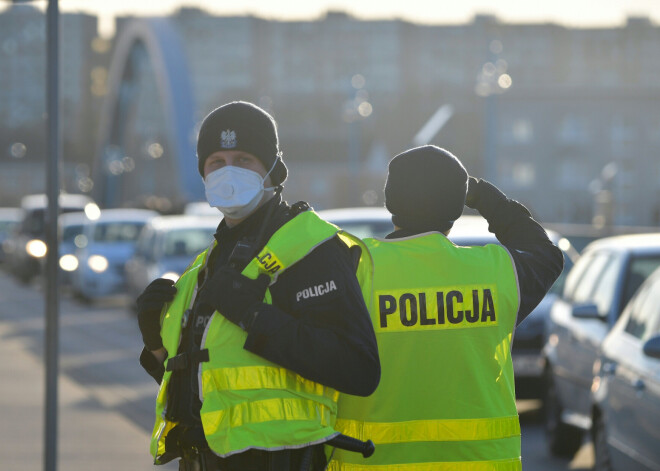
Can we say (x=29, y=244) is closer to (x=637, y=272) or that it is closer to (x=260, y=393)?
(x=637, y=272)

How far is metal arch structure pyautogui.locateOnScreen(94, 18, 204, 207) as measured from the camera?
56.0 metres

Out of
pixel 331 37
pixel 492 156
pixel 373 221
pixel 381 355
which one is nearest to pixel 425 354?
pixel 381 355

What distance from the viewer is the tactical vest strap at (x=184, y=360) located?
352 centimetres

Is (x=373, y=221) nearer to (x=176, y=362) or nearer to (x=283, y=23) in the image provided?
(x=176, y=362)

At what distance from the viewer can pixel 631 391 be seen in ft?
23.4

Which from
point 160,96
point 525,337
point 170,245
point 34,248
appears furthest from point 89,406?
point 160,96

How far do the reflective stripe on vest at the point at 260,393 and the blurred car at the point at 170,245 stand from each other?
16250 mm

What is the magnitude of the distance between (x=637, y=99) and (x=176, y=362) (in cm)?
9337

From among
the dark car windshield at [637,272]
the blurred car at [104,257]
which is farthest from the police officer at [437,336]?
the blurred car at [104,257]

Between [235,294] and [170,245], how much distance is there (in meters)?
17.5

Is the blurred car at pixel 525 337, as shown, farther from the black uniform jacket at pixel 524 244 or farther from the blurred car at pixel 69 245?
the blurred car at pixel 69 245

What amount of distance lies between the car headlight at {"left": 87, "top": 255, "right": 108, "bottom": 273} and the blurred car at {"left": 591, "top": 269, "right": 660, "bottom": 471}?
19418 millimetres

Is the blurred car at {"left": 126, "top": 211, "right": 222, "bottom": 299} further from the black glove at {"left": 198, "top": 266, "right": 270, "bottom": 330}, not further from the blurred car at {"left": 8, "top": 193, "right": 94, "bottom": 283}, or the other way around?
the black glove at {"left": 198, "top": 266, "right": 270, "bottom": 330}

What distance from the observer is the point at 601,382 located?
25.9ft
